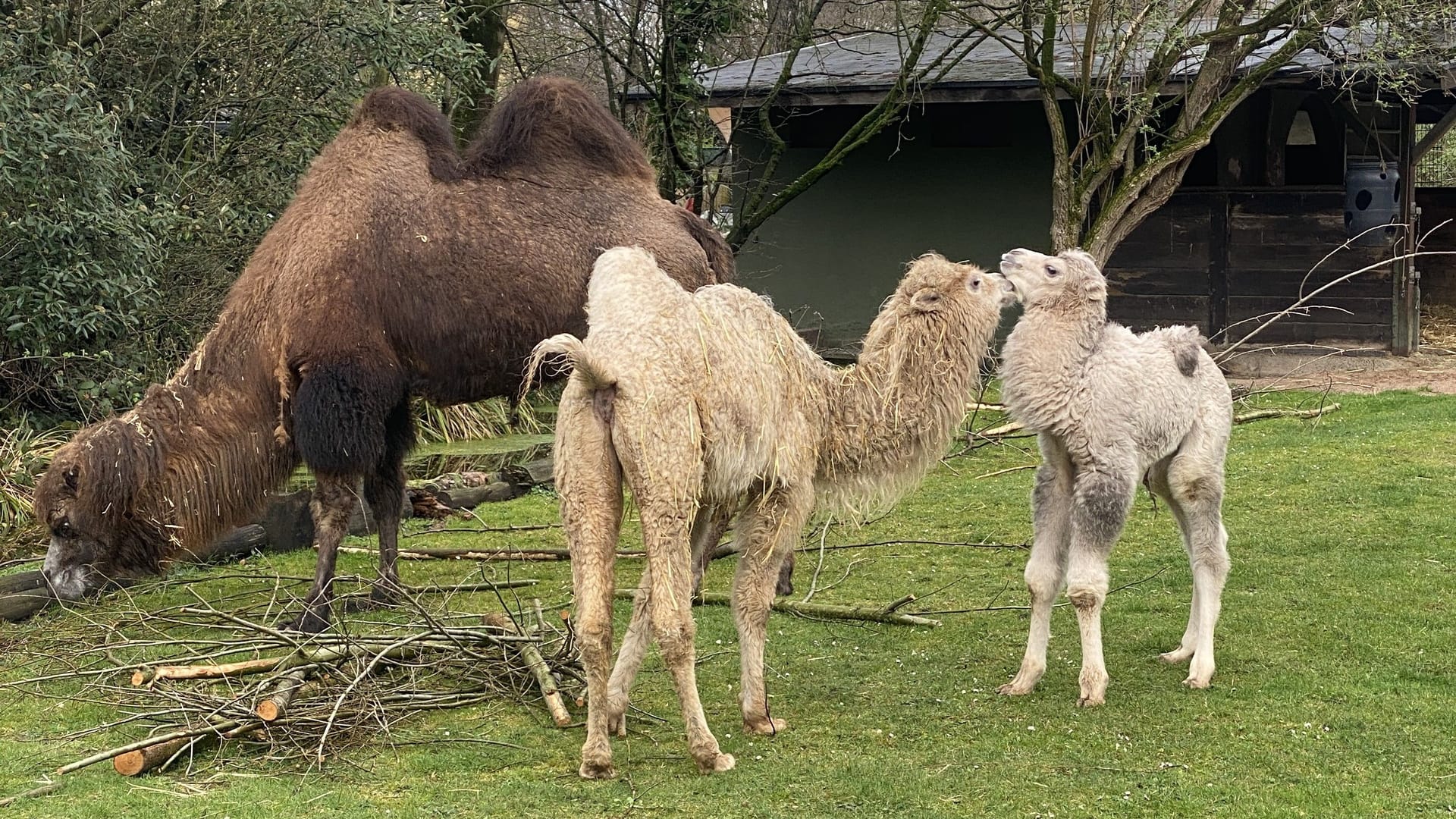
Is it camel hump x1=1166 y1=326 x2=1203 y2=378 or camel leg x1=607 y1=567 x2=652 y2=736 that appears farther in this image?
camel hump x1=1166 y1=326 x2=1203 y2=378

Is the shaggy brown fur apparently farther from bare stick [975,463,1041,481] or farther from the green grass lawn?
bare stick [975,463,1041,481]

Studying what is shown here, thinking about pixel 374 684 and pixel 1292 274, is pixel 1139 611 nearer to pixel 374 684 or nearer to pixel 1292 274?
pixel 374 684

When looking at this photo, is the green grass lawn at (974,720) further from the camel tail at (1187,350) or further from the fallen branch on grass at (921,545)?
the camel tail at (1187,350)

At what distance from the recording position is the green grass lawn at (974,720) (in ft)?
15.9

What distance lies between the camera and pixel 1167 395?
5.87m

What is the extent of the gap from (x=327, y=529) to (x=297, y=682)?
1.51 metres

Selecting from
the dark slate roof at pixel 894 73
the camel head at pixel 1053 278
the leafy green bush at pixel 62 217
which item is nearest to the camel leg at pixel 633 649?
the camel head at pixel 1053 278

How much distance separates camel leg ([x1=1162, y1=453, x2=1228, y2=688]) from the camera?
6.01 metres

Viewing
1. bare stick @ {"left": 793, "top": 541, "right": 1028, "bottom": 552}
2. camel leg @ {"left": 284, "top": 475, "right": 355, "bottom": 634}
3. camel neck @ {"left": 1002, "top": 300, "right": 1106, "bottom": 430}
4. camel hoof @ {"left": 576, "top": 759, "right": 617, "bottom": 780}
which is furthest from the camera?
bare stick @ {"left": 793, "top": 541, "right": 1028, "bottom": 552}

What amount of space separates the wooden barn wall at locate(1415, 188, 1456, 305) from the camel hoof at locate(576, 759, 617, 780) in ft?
59.9

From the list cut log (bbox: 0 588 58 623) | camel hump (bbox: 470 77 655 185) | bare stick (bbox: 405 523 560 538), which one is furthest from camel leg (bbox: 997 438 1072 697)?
cut log (bbox: 0 588 58 623)

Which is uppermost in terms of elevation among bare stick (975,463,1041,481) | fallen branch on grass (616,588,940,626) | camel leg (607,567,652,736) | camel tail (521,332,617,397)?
camel tail (521,332,617,397)

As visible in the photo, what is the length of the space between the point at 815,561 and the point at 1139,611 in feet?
7.29

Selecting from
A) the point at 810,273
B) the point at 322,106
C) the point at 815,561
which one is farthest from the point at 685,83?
the point at 815,561
